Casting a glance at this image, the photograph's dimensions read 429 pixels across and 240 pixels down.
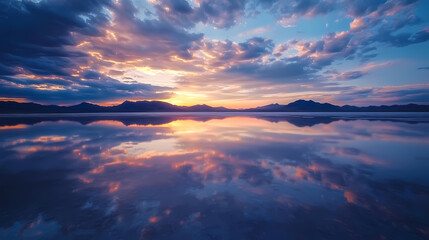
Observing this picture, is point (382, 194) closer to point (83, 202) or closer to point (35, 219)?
point (83, 202)

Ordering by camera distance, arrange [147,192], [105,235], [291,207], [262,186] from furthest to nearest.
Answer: [262,186], [147,192], [291,207], [105,235]

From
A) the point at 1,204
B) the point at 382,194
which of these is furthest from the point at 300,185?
the point at 1,204

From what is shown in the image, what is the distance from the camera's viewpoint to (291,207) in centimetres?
489

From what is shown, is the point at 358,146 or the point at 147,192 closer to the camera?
the point at 147,192

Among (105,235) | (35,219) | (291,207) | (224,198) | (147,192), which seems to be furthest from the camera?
(147,192)

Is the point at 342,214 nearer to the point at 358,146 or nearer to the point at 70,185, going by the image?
the point at 70,185

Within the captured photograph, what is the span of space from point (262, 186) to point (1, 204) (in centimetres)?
777

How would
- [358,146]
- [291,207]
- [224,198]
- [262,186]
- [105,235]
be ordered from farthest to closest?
[358,146] → [262,186] → [224,198] → [291,207] → [105,235]

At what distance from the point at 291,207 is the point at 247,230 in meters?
1.60

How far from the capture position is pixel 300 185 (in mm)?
6258

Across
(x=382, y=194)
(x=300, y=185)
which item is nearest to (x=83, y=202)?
(x=300, y=185)

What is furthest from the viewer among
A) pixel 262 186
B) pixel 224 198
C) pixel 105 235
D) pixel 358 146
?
pixel 358 146

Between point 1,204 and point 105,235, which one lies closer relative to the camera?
point 105,235

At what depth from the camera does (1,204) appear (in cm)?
513
